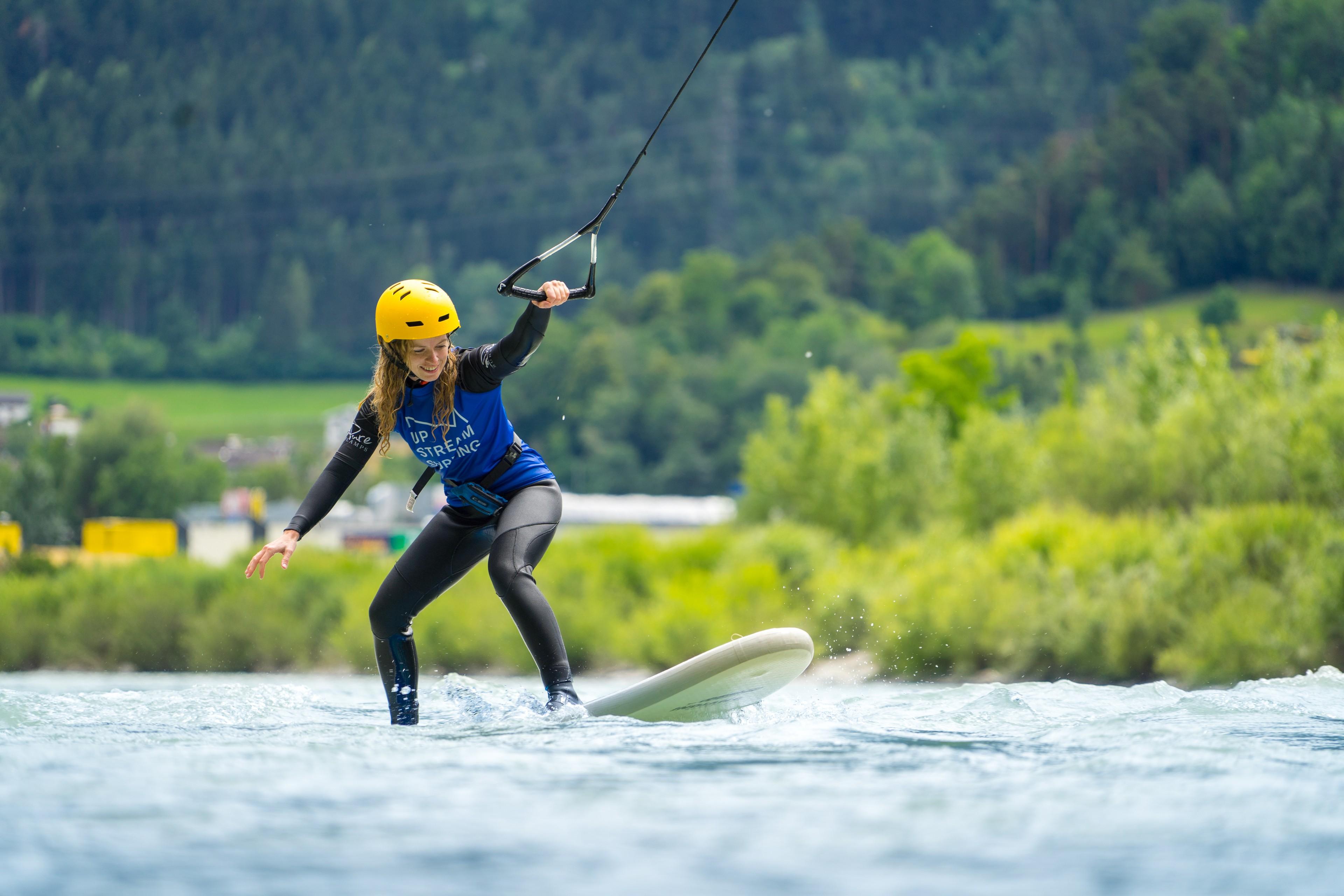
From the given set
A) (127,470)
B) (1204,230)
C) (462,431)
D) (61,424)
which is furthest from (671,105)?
(1204,230)

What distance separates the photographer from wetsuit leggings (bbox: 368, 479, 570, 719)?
21.0ft

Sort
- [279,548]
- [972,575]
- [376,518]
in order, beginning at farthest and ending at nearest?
[376,518], [972,575], [279,548]

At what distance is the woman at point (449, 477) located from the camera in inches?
246

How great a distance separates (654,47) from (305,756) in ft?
323

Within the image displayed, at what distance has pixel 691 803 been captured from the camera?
4.59 m

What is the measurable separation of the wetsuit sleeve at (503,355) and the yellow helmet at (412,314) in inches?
6.4

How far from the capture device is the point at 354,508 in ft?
203

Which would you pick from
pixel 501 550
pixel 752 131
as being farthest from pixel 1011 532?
pixel 752 131

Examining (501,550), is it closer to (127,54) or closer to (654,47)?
(127,54)

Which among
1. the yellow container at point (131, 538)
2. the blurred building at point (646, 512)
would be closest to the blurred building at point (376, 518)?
the blurred building at point (646, 512)

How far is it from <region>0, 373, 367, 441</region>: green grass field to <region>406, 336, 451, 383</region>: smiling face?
221ft

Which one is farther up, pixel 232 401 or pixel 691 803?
pixel 232 401

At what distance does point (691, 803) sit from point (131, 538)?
41283 millimetres

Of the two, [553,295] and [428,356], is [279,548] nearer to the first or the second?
[428,356]
